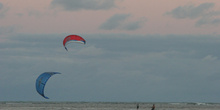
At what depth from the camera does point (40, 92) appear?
1672 inches

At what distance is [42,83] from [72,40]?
5.56 m

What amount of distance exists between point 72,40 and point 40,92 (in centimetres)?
647

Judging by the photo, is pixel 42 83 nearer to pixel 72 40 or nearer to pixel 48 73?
pixel 48 73

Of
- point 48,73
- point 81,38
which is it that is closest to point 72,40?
point 81,38

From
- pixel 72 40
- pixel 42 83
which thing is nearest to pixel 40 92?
pixel 42 83

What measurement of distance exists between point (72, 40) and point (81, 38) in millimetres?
1003

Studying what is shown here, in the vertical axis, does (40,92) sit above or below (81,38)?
below

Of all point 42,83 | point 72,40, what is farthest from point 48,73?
point 72,40

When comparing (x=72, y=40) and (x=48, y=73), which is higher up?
(x=72, y=40)

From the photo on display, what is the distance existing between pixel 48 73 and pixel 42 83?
130 cm

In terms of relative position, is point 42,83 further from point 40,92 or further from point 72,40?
point 72,40

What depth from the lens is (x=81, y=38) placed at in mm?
42594

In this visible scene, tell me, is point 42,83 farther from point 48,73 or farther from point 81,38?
point 81,38

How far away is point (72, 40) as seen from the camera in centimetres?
4228
